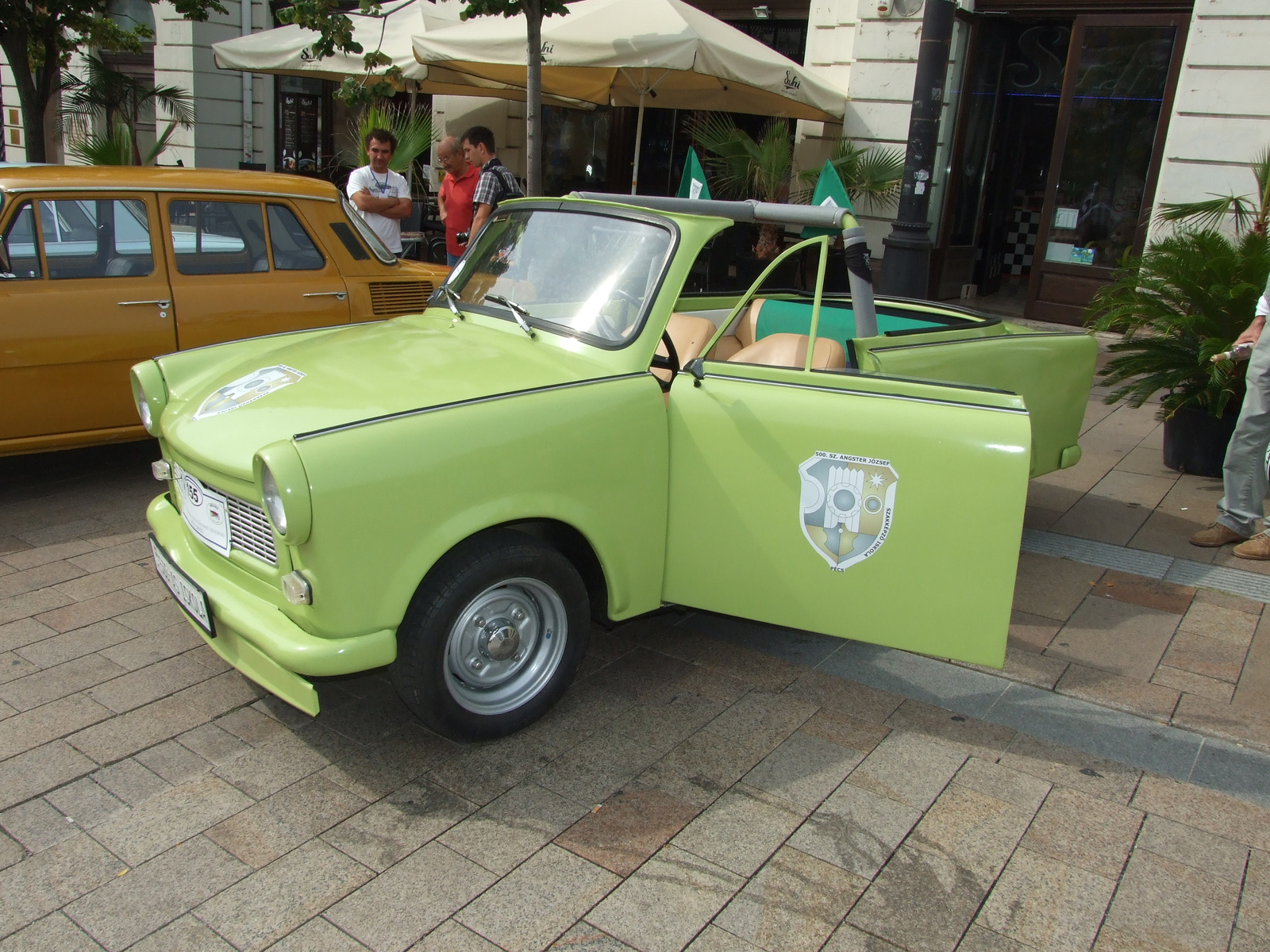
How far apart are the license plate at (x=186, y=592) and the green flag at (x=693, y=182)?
5528 millimetres

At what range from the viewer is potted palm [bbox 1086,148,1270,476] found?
245 inches

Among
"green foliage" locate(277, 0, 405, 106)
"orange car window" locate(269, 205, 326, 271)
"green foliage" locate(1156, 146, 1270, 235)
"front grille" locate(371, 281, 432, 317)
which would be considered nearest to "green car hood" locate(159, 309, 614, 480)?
"orange car window" locate(269, 205, 326, 271)

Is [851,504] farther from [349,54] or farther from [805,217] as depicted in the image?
[349,54]

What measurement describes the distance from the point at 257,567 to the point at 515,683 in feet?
2.99

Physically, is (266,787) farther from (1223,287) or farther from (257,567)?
(1223,287)

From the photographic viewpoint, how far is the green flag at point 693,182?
8.21 meters

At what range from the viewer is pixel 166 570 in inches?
139

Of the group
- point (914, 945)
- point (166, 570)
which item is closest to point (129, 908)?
point (166, 570)

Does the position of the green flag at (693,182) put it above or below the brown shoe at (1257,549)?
above

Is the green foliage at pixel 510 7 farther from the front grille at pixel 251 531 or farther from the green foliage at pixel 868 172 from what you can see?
the front grille at pixel 251 531

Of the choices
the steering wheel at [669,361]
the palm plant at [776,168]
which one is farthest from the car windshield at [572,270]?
the palm plant at [776,168]

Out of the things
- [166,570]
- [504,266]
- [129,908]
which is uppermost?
[504,266]

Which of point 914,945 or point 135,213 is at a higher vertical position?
point 135,213

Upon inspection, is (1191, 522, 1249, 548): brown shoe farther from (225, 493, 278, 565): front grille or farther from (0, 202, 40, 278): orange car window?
(0, 202, 40, 278): orange car window
